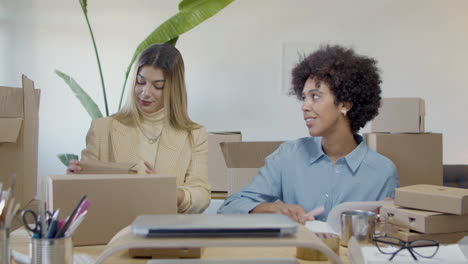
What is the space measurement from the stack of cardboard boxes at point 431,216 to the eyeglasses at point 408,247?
0.47 ft

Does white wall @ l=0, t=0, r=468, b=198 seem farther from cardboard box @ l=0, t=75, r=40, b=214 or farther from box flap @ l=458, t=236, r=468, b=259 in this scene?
box flap @ l=458, t=236, r=468, b=259

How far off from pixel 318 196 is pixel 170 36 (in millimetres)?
1551

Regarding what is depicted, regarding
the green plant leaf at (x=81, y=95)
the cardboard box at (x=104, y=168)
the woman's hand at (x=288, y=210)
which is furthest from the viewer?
the green plant leaf at (x=81, y=95)

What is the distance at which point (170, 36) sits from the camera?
3051mm

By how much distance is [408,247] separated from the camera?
1.12 m

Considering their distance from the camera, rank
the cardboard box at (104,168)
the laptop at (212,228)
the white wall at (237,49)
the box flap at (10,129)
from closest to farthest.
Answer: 1. the laptop at (212,228)
2. the cardboard box at (104,168)
3. the box flap at (10,129)
4. the white wall at (237,49)

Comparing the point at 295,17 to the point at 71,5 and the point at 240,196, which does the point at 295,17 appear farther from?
the point at 240,196

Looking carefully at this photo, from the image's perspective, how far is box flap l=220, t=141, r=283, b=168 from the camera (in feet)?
7.66

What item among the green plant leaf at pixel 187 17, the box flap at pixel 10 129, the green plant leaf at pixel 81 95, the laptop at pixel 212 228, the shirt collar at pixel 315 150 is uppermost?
the green plant leaf at pixel 187 17

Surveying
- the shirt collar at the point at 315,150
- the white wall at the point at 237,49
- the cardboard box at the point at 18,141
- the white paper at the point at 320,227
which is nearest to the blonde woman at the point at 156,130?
the cardboard box at the point at 18,141

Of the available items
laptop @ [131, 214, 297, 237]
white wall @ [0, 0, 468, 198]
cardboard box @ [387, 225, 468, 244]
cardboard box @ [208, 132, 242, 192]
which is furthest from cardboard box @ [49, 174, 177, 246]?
white wall @ [0, 0, 468, 198]

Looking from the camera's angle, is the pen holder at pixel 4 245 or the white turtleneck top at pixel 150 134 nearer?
the pen holder at pixel 4 245

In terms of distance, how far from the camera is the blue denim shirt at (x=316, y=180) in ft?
6.22

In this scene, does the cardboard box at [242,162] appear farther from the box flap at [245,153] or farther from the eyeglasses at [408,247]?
the eyeglasses at [408,247]
